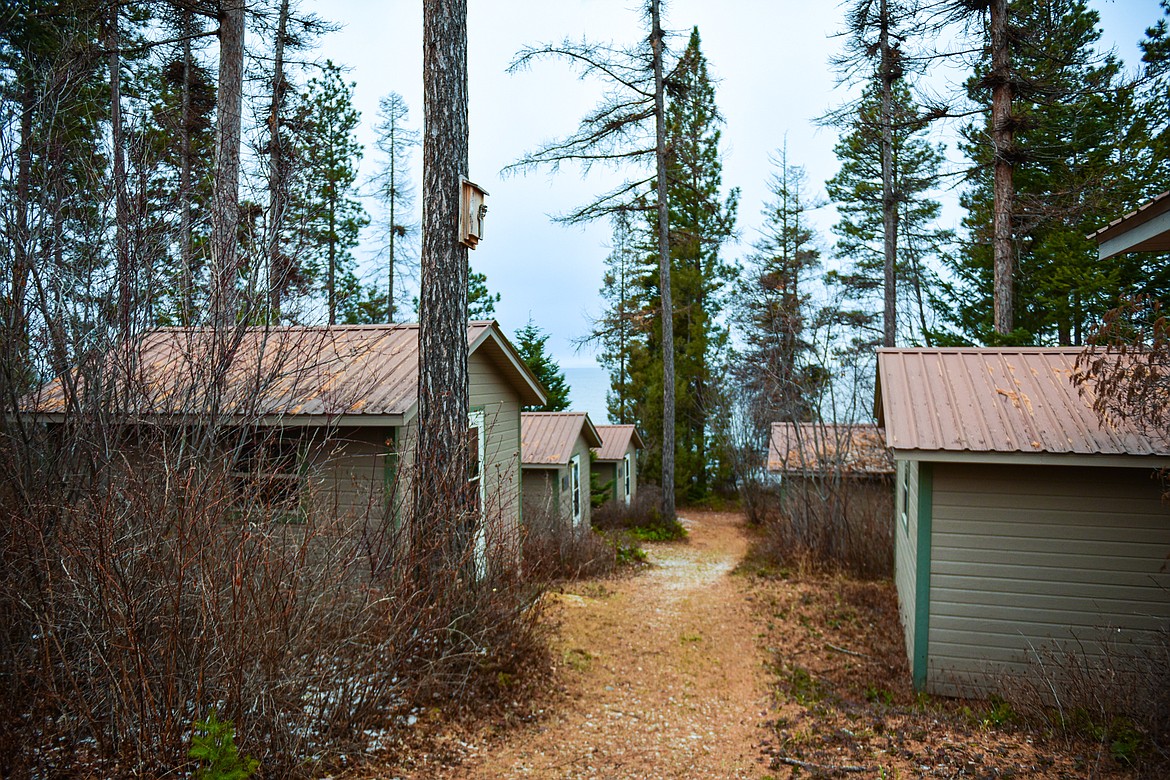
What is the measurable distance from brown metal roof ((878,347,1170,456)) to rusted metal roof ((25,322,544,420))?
16.7 ft

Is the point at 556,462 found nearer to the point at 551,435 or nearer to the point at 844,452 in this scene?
the point at 551,435

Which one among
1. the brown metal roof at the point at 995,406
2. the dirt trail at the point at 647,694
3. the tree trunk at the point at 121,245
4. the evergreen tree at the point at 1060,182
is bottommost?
the dirt trail at the point at 647,694

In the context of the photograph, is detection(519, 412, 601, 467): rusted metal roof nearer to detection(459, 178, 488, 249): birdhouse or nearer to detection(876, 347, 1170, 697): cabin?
detection(459, 178, 488, 249): birdhouse

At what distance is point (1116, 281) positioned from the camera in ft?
45.5

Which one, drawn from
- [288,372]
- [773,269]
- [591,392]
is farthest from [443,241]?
[591,392]

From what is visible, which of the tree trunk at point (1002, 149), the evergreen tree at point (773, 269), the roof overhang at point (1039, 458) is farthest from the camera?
the evergreen tree at point (773, 269)

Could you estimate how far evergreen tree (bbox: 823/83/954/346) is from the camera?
69.6ft

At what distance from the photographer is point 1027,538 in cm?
659

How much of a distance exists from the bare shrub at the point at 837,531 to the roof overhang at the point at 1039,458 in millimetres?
5698

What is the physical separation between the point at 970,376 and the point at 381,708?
22.3ft

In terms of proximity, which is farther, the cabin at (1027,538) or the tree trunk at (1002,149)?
the tree trunk at (1002,149)

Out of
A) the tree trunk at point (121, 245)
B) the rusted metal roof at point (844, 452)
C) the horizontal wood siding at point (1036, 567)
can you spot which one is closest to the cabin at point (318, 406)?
the tree trunk at point (121, 245)

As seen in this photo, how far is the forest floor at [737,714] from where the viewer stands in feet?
14.8

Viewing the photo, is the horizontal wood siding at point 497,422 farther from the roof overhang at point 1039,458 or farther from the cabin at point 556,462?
the roof overhang at point 1039,458
